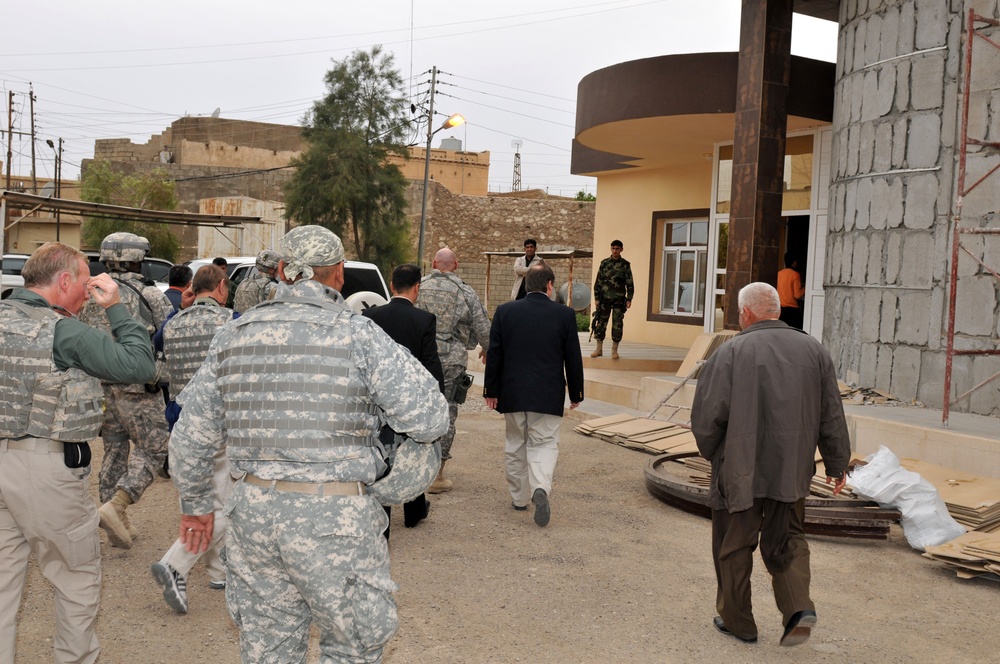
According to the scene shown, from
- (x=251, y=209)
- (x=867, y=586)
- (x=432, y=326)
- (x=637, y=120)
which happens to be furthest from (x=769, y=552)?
(x=251, y=209)

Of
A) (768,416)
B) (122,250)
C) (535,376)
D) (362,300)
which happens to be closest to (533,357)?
(535,376)

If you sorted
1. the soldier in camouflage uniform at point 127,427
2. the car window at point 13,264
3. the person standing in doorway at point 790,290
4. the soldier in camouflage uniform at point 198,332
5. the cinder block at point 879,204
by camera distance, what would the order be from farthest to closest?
the car window at point 13,264
the person standing in doorway at point 790,290
the cinder block at point 879,204
the soldier in camouflage uniform at point 127,427
the soldier in camouflage uniform at point 198,332

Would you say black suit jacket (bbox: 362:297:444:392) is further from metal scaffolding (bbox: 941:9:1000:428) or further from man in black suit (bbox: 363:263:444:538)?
metal scaffolding (bbox: 941:9:1000:428)

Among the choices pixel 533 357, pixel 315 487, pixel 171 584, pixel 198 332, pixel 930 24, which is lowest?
pixel 171 584

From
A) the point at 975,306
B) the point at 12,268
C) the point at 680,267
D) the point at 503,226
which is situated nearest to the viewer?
the point at 975,306

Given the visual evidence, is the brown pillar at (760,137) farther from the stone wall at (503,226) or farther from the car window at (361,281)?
the stone wall at (503,226)

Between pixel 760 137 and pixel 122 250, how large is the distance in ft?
25.9

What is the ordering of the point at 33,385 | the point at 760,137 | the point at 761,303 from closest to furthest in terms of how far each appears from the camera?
1. the point at 33,385
2. the point at 761,303
3. the point at 760,137

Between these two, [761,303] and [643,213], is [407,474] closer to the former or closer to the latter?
[761,303]

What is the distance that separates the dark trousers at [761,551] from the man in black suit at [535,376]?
6.98ft

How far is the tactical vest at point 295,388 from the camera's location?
2662 mm

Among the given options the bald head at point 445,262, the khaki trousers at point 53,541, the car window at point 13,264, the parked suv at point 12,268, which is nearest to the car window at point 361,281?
the bald head at point 445,262

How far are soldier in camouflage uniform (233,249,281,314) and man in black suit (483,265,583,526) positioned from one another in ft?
10.1

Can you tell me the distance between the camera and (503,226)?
34031 millimetres
